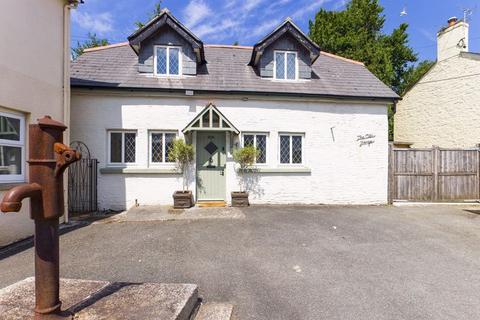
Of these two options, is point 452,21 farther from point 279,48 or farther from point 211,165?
point 211,165

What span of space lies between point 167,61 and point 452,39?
1454 cm

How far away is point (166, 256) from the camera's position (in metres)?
4.96

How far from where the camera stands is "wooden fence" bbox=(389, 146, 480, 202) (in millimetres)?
10594

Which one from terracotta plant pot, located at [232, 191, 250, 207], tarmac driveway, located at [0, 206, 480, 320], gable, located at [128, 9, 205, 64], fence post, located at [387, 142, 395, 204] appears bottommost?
tarmac driveway, located at [0, 206, 480, 320]

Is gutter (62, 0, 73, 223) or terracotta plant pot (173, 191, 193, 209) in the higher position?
gutter (62, 0, 73, 223)

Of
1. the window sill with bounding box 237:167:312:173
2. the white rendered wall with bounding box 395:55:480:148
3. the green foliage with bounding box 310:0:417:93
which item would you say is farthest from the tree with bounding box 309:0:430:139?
the window sill with bounding box 237:167:312:173

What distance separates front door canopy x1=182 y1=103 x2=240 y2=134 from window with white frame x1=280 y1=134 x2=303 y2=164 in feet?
6.38

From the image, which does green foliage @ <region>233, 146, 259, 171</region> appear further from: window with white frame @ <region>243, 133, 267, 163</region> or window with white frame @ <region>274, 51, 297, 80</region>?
window with white frame @ <region>274, 51, 297, 80</region>

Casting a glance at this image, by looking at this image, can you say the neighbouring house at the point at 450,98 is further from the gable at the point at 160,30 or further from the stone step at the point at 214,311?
the stone step at the point at 214,311

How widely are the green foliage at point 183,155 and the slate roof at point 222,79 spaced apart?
78.8 inches

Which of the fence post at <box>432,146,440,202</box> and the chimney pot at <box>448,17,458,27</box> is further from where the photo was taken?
the chimney pot at <box>448,17,458,27</box>

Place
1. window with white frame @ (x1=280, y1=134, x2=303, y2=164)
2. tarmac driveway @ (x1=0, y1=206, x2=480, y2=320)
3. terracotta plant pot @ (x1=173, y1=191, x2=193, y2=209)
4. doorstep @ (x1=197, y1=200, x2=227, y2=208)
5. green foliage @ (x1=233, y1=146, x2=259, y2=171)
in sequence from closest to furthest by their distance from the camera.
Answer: tarmac driveway @ (x1=0, y1=206, x2=480, y2=320)
terracotta plant pot @ (x1=173, y1=191, x2=193, y2=209)
green foliage @ (x1=233, y1=146, x2=259, y2=171)
doorstep @ (x1=197, y1=200, x2=227, y2=208)
window with white frame @ (x1=280, y1=134, x2=303, y2=164)

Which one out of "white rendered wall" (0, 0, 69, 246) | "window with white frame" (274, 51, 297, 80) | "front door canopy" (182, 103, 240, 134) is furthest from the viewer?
"window with white frame" (274, 51, 297, 80)

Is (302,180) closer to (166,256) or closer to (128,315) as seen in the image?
(166,256)
